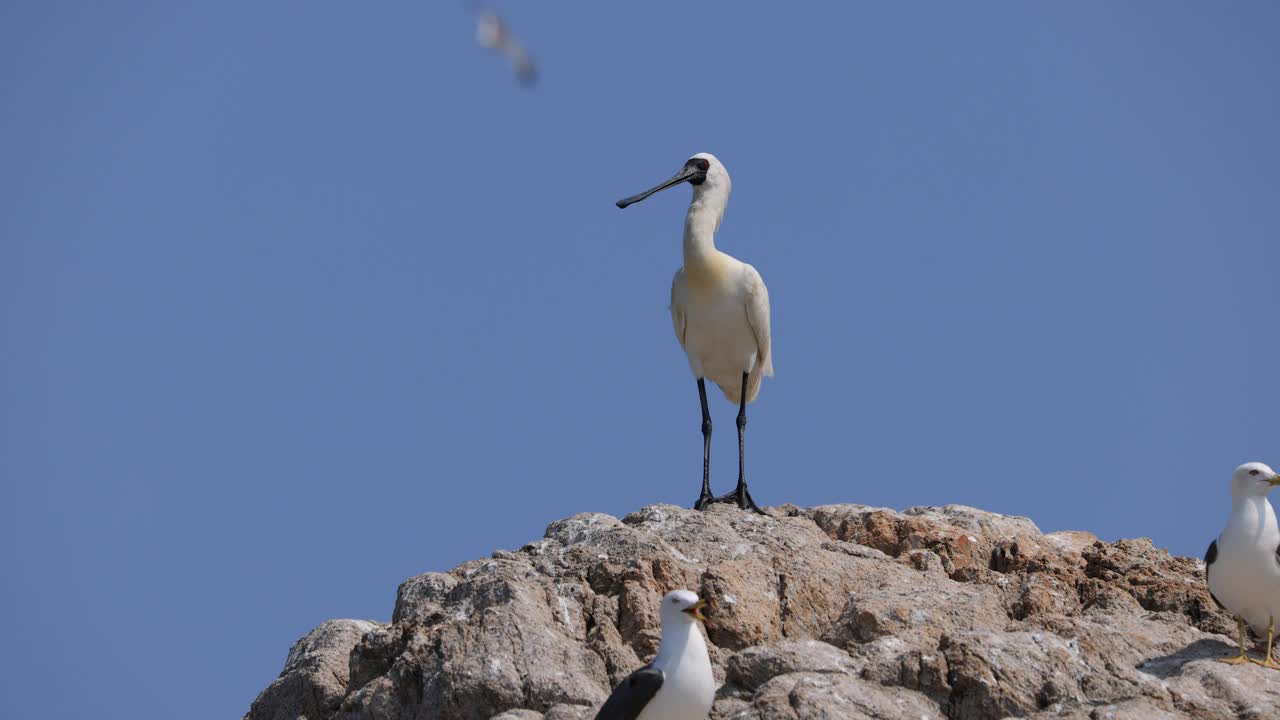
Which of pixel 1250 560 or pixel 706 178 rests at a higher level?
pixel 706 178

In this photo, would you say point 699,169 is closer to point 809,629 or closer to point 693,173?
point 693,173

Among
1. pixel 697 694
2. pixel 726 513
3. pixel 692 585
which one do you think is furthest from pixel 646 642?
pixel 726 513

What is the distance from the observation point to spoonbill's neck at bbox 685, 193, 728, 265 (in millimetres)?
18359

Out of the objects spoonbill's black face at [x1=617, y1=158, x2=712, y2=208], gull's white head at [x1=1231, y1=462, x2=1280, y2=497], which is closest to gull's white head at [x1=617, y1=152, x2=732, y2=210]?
spoonbill's black face at [x1=617, y1=158, x2=712, y2=208]

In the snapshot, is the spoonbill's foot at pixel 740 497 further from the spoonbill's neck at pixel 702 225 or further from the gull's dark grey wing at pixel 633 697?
the gull's dark grey wing at pixel 633 697

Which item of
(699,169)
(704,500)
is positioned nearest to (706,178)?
(699,169)

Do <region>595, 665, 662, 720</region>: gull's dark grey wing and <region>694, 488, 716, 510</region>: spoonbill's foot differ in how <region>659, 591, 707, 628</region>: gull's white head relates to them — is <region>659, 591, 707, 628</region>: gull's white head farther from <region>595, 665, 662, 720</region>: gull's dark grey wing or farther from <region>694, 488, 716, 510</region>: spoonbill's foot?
<region>694, 488, 716, 510</region>: spoonbill's foot

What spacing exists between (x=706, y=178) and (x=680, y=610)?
8.83m

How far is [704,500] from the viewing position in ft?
57.1

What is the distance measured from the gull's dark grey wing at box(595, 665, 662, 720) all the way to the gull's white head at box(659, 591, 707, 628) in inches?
17.0

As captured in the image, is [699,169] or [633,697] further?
[699,169]

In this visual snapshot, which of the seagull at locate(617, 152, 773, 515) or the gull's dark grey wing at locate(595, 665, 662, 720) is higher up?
the seagull at locate(617, 152, 773, 515)

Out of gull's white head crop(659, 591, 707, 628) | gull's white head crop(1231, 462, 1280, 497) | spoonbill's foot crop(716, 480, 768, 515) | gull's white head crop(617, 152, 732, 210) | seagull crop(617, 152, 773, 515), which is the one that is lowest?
gull's white head crop(659, 591, 707, 628)

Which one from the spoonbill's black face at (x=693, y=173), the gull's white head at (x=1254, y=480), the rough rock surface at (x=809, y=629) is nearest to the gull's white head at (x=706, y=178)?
the spoonbill's black face at (x=693, y=173)
